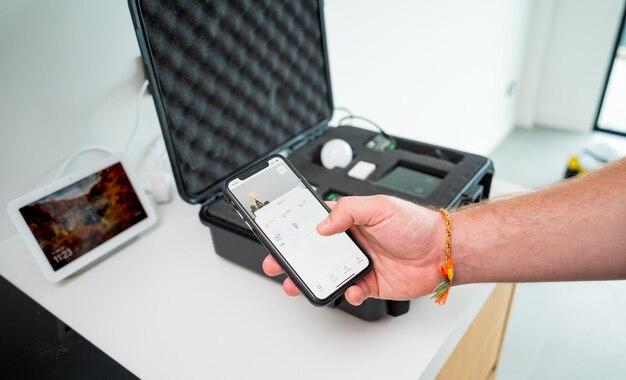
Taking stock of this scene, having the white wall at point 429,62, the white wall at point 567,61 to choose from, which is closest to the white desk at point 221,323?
the white wall at point 429,62

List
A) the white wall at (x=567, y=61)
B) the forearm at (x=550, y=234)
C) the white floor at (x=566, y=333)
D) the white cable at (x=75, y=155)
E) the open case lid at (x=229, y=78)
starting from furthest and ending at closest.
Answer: the white wall at (x=567, y=61) → the white floor at (x=566, y=333) → the white cable at (x=75, y=155) → the open case lid at (x=229, y=78) → the forearm at (x=550, y=234)

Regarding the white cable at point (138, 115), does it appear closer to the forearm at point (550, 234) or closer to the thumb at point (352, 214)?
the thumb at point (352, 214)

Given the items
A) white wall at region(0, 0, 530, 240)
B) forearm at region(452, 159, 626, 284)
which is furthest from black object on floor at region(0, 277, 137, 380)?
forearm at region(452, 159, 626, 284)

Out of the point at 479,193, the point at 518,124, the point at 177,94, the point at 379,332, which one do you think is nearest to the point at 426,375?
the point at 379,332

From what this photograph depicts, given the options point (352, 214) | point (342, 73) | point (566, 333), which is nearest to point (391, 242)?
point (352, 214)

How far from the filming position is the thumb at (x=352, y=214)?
23.1 inches

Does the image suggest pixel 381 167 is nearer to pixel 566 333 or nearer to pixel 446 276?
pixel 446 276

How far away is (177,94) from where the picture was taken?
0.70 meters

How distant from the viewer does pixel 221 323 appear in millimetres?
648

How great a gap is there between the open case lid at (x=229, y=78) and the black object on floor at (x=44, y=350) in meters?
0.26

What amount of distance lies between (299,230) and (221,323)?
0.57ft

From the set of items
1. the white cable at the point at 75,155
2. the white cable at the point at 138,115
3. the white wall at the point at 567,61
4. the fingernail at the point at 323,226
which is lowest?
the white wall at the point at 567,61

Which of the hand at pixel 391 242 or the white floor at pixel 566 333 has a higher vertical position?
the hand at pixel 391 242

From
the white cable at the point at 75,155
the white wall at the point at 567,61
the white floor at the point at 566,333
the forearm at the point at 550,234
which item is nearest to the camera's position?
the forearm at the point at 550,234
